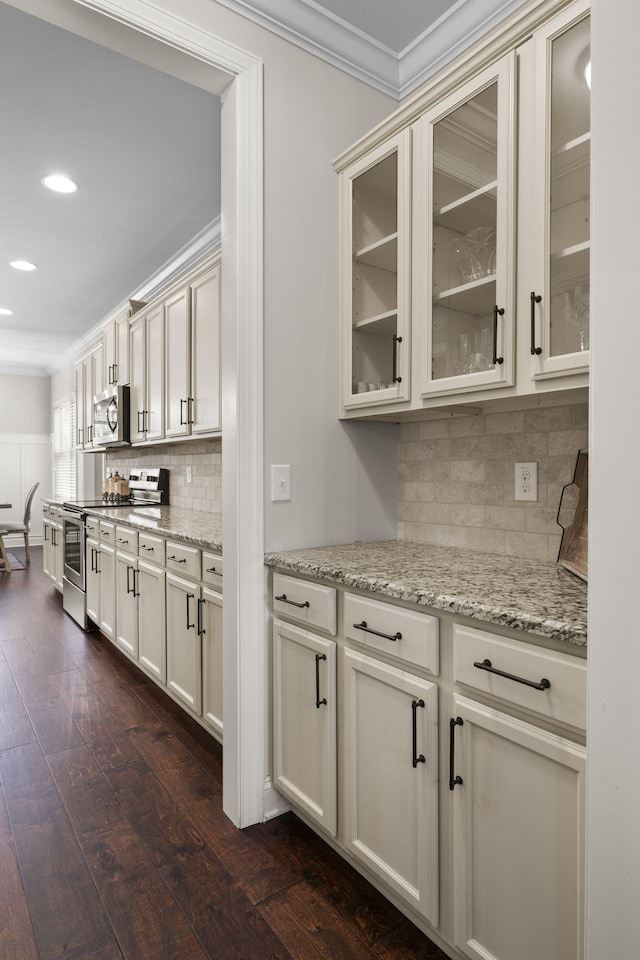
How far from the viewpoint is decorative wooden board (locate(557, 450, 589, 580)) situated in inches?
59.4

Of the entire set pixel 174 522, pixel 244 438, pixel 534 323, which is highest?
pixel 534 323

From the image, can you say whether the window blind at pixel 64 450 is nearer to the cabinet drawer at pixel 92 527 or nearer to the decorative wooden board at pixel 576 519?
A: the cabinet drawer at pixel 92 527

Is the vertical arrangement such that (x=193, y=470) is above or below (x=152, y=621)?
above

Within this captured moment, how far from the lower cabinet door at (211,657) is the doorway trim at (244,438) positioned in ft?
1.25

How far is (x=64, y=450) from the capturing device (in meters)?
7.82

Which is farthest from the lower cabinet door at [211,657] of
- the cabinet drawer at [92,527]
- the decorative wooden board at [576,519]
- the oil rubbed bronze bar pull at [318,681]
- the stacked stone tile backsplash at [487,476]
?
the cabinet drawer at [92,527]

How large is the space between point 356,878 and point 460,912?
0.46 meters

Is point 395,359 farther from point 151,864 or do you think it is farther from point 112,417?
point 112,417

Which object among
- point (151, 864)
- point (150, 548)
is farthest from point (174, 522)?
point (151, 864)

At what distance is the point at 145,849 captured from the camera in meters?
1.78

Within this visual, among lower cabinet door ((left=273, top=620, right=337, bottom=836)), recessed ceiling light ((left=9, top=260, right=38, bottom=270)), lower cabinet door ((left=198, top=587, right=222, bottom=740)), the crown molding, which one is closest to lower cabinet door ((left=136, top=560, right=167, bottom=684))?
lower cabinet door ((left=198, top=587, right=222, bottom=740))

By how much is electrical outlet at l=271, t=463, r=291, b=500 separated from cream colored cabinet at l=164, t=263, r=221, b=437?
1238 mm

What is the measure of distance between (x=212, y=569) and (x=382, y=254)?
1.37m

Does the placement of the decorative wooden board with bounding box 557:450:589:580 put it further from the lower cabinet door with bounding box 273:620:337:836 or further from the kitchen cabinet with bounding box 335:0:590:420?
the lower cabinet door with bounding box 273:620:337:836
